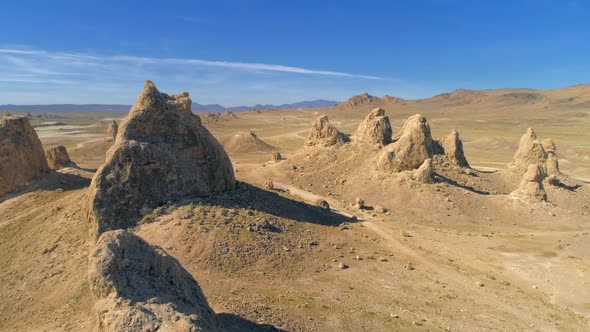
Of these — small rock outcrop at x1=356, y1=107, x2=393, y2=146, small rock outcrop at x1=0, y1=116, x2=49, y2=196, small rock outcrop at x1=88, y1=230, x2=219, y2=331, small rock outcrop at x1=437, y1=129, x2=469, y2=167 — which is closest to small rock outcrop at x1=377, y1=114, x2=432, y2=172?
small rock outcrop at x1=356, y1=107, x2=393, y2=146

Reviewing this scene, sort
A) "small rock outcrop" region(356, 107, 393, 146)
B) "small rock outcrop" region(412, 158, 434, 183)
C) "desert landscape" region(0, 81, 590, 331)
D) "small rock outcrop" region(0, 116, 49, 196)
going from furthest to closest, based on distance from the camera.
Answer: "small rock outcrop" region(356, 107, 393, 146), "small rock outcrop" region(412, 158, 434, 183), "small rock outcrop" region(0, 116, 49, 196), "desert landscape" region(0, 81, 590, 331)

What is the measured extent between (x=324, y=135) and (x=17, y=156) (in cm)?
2949

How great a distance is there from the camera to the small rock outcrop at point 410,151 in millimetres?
34594

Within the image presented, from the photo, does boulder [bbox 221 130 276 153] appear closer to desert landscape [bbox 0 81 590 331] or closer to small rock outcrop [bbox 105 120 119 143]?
small rock outcrop [bbox 105 120 119 143]

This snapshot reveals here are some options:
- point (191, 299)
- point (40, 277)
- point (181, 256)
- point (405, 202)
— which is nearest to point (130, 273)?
point (191, 299)

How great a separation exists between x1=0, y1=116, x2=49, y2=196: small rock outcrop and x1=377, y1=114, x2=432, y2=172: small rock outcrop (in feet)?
95.5

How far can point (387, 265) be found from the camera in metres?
19.6

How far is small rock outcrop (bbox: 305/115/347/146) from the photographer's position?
43.1 metres

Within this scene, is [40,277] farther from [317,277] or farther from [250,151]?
[250,151]

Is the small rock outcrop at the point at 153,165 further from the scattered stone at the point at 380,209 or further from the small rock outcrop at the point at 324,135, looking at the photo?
the small rock outcrop at the point at 324,135

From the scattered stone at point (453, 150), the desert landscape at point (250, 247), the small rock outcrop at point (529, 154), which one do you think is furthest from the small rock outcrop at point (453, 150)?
the small rock outcrop at point (529, 154)

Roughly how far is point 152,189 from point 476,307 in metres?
16.4

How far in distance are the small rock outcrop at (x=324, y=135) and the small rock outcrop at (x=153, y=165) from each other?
70.5 feet

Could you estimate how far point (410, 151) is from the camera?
114 ft
